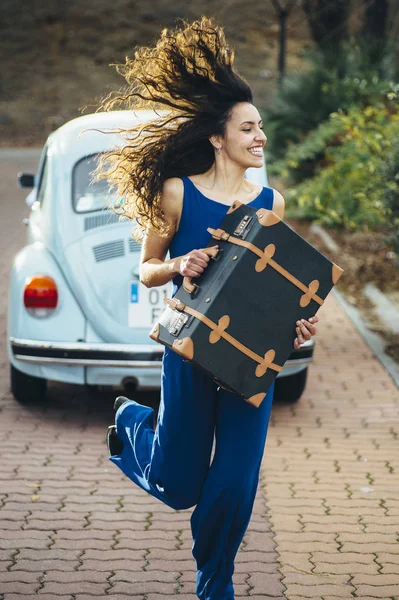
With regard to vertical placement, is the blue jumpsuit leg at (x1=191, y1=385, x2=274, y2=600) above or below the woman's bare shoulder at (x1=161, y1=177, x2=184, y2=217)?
below

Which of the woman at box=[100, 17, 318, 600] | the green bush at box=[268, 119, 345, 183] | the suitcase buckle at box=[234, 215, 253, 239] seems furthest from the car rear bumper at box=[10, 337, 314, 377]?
the green bush at box=[268, 119, 345, 183]

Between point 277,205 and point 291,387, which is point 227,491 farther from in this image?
point 291,387

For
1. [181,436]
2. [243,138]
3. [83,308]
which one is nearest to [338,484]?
[83,308]

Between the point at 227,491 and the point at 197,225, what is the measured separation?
0.92 m

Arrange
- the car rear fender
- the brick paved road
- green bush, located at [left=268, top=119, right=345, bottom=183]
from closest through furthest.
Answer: the brick paved road
the car rear fender
green bush, located at [left=268, top=119, right=345, bottom=183]

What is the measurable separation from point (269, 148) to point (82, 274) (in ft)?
33.9

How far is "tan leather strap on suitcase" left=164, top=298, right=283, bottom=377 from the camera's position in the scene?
9.85 ft

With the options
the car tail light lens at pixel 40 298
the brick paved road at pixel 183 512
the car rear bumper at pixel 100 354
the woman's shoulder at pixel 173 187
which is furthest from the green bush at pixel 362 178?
the woman's shoulder at pixel 173 187

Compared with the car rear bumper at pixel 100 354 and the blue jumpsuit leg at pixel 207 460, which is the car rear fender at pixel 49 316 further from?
the blue jumpsuit leg at pixel 207 460

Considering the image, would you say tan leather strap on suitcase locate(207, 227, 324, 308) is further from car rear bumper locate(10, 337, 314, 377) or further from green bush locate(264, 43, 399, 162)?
green bush locate(264, 43, 399, 162)

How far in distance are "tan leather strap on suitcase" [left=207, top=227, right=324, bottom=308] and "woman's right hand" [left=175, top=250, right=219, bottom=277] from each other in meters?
0.09

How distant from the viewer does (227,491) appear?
3.17 meters

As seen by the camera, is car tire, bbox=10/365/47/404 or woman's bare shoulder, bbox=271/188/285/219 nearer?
woman's bare shoulder, bbox=271/188/285/219

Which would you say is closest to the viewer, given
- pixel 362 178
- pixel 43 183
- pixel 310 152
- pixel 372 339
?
pixel 43 183
